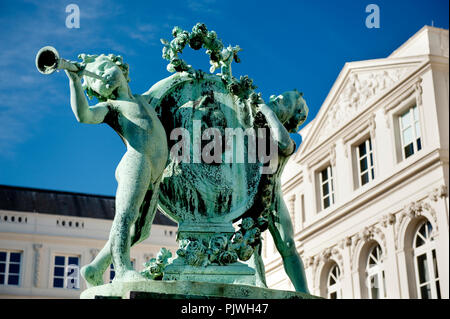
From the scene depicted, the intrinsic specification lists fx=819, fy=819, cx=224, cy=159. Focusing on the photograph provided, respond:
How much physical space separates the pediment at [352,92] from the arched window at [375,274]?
5545mm

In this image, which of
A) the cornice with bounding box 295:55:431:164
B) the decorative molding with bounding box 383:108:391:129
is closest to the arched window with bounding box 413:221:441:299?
the decorative molding with bounding box 383:108:391:129

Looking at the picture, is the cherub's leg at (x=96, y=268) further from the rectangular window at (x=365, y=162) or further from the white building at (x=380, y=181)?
the rectangular window at (x=365, y=162)

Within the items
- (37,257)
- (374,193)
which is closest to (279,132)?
(374,193)

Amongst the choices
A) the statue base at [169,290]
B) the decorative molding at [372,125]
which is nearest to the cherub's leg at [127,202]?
the statue base at [169,290]

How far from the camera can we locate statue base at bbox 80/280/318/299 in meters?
5.64

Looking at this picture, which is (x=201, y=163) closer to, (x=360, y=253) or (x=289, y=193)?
(x=360, y=253)

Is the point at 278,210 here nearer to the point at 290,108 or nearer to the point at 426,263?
the point at 290,108

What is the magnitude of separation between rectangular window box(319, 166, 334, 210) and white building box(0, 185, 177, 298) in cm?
1009

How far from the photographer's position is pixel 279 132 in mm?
6832

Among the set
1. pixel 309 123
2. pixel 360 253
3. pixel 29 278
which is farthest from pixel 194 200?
pixel 29 278

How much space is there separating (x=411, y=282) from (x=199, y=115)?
2149 cm

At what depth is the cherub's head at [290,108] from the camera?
7.18 meters

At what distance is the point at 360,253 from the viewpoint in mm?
30156

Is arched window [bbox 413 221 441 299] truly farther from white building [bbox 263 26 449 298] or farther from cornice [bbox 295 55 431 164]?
cornice [bbox 295 55 431 164]
